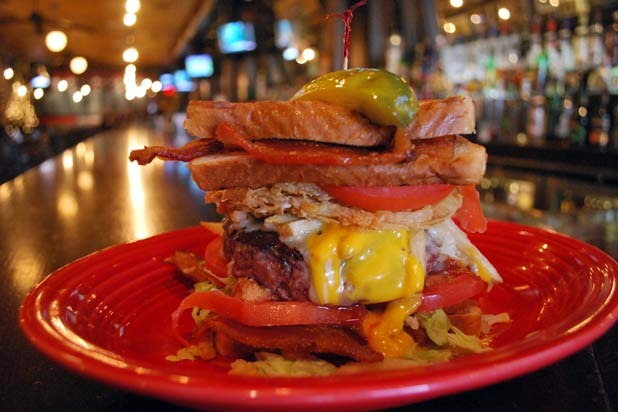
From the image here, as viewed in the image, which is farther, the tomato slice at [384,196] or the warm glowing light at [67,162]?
the warm glowing light at [67,162]

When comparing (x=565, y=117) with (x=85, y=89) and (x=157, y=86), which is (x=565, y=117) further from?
(x=85, y=89)

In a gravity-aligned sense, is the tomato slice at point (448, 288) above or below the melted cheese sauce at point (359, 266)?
below

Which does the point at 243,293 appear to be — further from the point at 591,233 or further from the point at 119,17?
the point at 119,17

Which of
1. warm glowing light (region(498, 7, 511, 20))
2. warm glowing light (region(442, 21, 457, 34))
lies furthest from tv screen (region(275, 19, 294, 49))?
warm glowing light (region(498, 7, 511, 20))

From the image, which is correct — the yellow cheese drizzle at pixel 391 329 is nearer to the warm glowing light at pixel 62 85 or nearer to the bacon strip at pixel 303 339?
the bacon strip at pixel 303 339

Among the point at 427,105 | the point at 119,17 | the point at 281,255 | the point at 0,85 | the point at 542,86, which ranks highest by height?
the point at 119,17

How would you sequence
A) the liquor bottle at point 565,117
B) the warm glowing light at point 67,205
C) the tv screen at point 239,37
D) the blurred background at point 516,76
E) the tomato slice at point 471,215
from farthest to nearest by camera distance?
the tv screen at point 239,37 < the liquor bottle at point 565,117 < the blurred background at point 516,76 < the warm glowing light at point 67,205 < the tomato slice at point 471,215

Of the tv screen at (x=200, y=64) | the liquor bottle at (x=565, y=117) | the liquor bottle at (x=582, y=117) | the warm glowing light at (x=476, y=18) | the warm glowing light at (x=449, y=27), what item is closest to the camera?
the liquor bottle at (x=582, y=117)

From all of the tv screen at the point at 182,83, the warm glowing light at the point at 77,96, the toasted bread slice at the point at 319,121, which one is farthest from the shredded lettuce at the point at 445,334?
the warm glowing light at the point at 77,96

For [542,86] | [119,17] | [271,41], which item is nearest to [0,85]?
[119,17]
